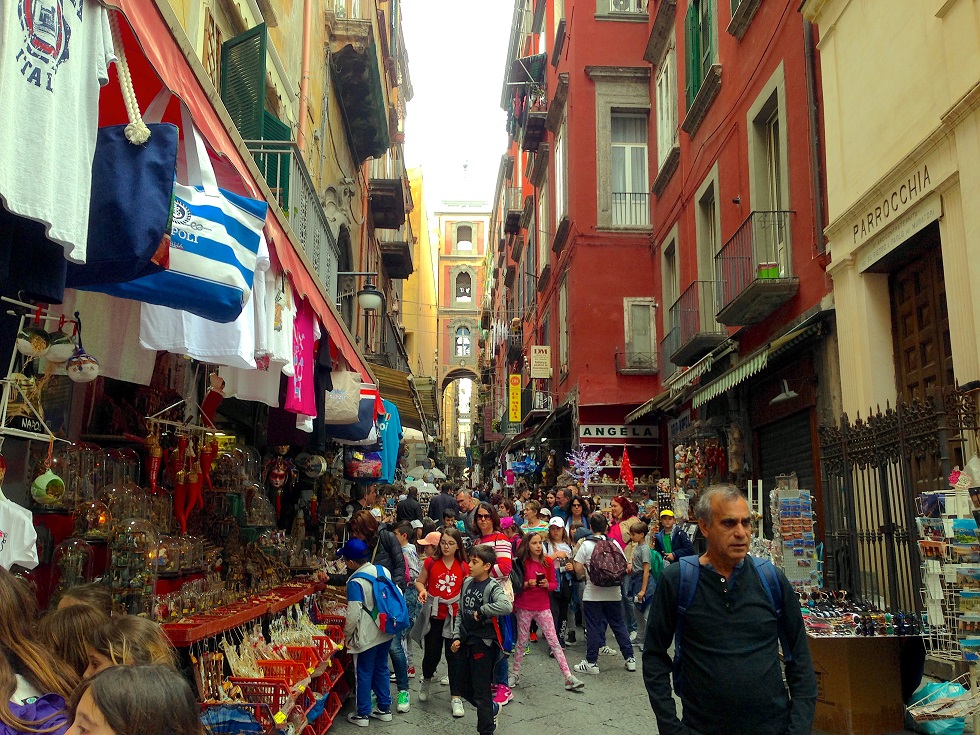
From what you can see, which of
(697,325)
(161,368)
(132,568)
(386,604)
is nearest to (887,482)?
(386,604)

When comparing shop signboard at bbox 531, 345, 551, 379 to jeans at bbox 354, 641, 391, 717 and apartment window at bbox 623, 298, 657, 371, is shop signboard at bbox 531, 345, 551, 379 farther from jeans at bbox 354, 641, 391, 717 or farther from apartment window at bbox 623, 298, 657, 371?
jeans at bbox 354, 641, 391, 717

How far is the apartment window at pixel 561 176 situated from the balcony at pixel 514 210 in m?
10.6

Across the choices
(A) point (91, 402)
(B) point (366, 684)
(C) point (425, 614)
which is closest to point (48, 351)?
(A) point (91, 402)

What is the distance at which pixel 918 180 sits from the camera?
26.8 feet

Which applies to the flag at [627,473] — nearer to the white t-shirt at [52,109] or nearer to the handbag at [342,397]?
the handbag at [342,397]

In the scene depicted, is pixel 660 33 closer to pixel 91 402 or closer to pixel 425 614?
pixel 425 614

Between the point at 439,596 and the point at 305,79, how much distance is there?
28.0ft

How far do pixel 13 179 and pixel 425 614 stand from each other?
6.48 m

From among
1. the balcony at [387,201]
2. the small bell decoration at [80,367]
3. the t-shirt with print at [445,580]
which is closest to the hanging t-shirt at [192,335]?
the small bell decoration at [80,367]

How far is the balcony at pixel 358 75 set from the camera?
16.4 meters

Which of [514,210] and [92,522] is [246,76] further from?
[514,210]

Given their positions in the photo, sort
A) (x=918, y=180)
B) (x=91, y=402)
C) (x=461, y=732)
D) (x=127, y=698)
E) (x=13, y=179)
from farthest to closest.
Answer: (x=918, y=180), (x=461, y=732), (x=91, y=402), (x=13, y=179), (x=127, y=698)

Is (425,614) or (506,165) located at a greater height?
(506,165)

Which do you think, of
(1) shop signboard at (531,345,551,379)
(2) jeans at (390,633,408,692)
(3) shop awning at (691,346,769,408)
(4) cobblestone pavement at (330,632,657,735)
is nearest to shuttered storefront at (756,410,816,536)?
(3) shop awning at (691,346,769,408)
